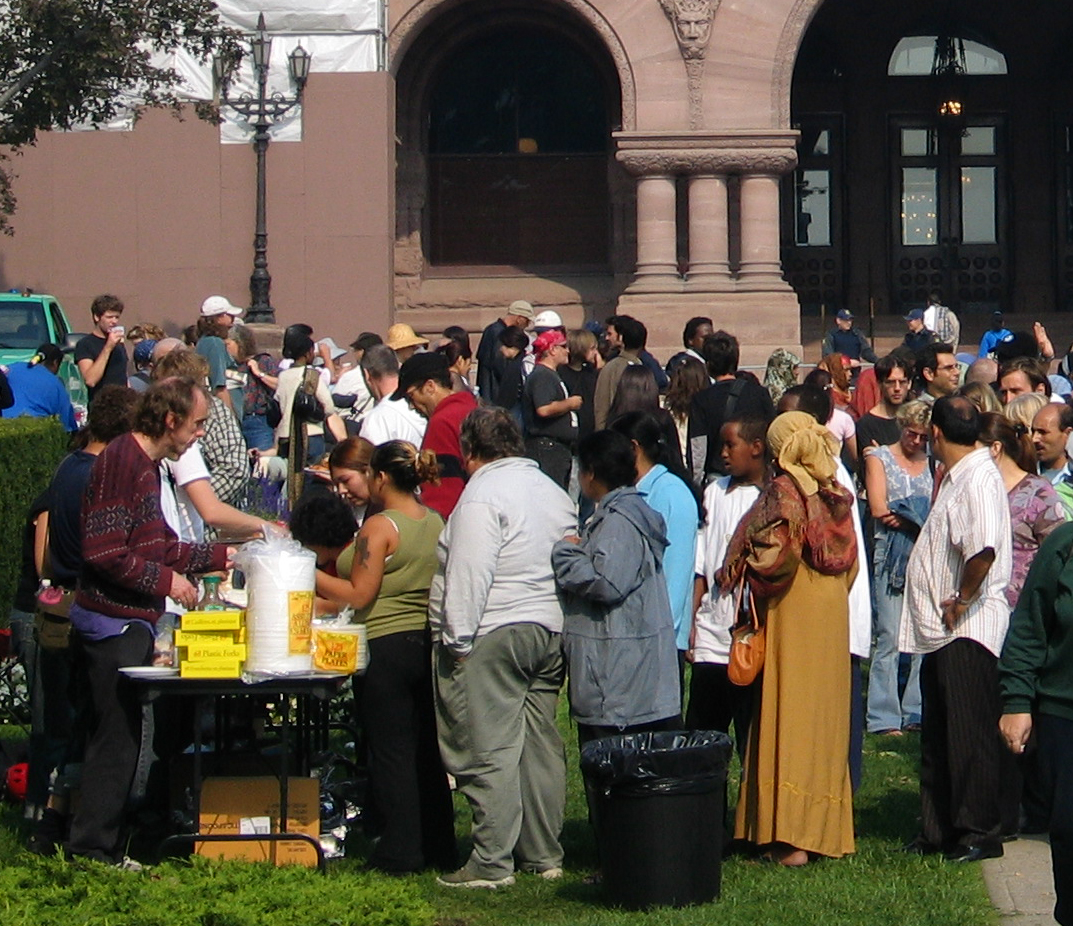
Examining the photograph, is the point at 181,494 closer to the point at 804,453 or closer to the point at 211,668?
the point at 211,668

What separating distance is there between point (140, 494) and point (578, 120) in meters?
20.6

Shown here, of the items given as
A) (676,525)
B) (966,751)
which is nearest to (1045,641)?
(966,751)

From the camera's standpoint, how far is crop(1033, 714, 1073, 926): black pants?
541cm

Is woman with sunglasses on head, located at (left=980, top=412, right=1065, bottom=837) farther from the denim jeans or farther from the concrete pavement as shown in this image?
the denim jeans

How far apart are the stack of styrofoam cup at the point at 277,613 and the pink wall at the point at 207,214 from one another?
54.4 feet

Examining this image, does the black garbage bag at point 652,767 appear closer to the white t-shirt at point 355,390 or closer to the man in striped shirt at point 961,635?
the man in striped shirt at point 961,635

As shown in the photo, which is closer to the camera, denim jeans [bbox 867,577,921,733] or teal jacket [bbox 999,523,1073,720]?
teal jacket [bbox 999,523,1073,720]

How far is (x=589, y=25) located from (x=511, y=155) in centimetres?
313

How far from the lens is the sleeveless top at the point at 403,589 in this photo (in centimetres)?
767

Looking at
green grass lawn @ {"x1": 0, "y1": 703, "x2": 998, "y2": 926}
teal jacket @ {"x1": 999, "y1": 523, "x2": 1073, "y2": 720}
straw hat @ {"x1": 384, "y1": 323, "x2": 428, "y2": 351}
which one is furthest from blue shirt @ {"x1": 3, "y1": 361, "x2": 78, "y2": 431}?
teal jacket @ {"x1": 999, "y1": 523, "x2": 1073, "y2": 720}

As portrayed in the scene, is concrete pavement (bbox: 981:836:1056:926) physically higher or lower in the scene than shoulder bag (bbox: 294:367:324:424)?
lower

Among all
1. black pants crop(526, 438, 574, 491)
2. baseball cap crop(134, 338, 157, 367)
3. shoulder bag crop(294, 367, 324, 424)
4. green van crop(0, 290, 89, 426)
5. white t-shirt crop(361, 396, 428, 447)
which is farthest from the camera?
green van crop(0, 290, 89, 426)

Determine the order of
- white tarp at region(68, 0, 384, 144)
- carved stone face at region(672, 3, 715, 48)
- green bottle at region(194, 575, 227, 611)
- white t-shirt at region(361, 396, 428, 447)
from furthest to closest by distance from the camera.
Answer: carved stone face at region(672, 3, 715, 48), white tarp at region(68, 0, 384, 144), white t-shirt at region(361, 396, 428, 447), green bottle at region(194, 575, 227, 611)

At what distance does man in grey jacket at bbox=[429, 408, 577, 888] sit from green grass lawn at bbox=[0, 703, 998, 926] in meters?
0.30
